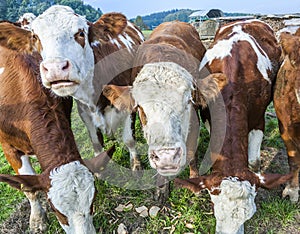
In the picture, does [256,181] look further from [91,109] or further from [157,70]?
[91,109]

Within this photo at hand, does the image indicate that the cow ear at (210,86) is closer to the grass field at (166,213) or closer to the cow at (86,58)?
the cow at (86,58)

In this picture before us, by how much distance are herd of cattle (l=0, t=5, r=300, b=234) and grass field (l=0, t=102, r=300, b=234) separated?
0.93ft

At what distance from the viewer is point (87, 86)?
3.88m

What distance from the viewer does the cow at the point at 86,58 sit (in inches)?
113

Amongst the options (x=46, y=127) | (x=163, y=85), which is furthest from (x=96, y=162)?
(x=163, y=85)

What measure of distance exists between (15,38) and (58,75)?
3.85ft

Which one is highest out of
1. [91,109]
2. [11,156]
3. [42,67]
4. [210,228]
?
[42,67]

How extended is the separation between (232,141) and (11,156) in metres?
2.61

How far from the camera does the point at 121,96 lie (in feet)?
11.0

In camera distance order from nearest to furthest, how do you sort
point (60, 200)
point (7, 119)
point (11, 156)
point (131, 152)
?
point (60, 200) → point (7, 119) → point (11, 156) → point (131, 152)

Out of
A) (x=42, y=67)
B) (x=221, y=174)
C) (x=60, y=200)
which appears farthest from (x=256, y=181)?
(x=42, y=67)

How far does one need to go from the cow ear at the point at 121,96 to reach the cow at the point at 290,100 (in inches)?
67.5

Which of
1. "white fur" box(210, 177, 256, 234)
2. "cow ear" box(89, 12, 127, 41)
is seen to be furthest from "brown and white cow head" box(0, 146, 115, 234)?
"cow ear" box(89, 12, 127, 41)

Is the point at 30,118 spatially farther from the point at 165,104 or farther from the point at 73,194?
the point at 165,104
